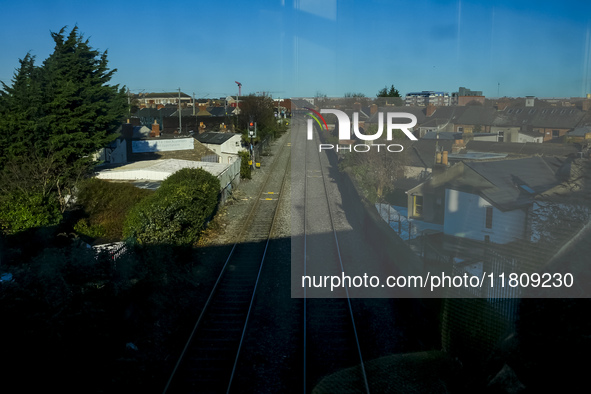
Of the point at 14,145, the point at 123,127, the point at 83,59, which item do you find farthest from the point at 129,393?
the point at 123,127

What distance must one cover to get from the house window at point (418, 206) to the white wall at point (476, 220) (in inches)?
21.6

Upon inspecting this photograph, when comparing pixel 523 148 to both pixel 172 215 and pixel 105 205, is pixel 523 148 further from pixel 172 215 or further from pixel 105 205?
pixel 105 205

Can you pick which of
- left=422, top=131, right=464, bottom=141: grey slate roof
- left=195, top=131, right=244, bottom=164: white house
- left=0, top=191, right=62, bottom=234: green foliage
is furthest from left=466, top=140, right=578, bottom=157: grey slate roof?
left=195, top=131, right=244, bottom=164: white house

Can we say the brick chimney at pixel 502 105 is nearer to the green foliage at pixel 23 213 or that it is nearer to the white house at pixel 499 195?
the white house at pixel 499 195

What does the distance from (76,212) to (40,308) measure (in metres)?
7.69

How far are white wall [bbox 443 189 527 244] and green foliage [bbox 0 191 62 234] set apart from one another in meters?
7.37

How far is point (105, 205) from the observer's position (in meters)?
12.8

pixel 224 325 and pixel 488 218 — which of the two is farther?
pixel 224 325

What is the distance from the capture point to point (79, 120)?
16094 mm

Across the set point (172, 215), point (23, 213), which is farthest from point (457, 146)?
point (23, 213)

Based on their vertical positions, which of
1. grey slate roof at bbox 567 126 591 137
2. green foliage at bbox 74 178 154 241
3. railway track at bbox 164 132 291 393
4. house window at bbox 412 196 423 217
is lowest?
railway track at bbox 164 132 291 393

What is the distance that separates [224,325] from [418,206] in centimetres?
282

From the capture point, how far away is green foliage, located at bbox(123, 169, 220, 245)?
8172mm

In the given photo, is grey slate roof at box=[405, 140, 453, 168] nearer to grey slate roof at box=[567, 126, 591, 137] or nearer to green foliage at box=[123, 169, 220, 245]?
grey slate roof at box=[567, 126, 591, 137]
